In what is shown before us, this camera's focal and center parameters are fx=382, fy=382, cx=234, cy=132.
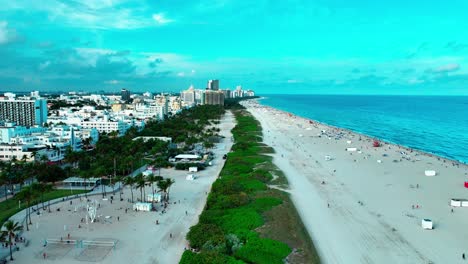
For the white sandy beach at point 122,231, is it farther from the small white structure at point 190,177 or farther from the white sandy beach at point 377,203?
the white sandy beach at point 377,203

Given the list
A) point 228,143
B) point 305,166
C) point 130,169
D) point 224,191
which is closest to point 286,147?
point 228,143

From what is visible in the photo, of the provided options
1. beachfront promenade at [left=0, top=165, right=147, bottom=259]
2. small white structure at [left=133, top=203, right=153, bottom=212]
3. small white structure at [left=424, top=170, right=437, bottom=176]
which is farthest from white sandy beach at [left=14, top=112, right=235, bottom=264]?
small white structure at [left=424, top=170, right=437, bottom=176]

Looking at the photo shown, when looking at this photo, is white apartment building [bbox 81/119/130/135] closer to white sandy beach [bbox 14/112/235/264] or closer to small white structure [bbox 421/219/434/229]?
white sandy beach [bbox 14/112/235/264]

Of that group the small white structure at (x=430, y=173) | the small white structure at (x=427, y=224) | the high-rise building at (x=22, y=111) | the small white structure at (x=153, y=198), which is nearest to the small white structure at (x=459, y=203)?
the small white structure at (x=427, y=224)

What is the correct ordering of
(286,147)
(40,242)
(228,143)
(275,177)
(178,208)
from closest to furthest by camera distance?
(40,242)
(178,208)
(275,177)
(286,147)
(228,143)

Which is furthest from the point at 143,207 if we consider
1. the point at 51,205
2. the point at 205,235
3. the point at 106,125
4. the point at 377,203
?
the point at 106,125

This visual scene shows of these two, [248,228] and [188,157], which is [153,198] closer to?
[248,228]

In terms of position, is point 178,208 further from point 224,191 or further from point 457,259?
point 457,259
